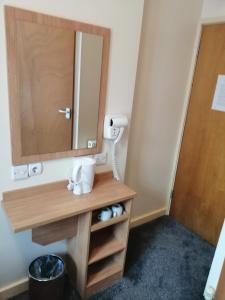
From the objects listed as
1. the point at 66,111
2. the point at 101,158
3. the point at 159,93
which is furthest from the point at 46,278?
the point at 159,93

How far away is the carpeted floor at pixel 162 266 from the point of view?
5.81ft

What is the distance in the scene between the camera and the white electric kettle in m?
1.51

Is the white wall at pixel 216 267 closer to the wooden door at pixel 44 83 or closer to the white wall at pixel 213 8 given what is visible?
the wooden door at pixel 44 83

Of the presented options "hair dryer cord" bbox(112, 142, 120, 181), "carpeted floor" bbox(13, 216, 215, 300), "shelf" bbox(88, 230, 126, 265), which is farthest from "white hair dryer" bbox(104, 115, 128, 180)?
"carpeted floor" bbox(13, 216, 215, 300)

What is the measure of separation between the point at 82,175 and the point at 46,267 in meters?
0.70

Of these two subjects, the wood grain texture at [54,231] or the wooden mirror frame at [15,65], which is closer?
the wooden mirror frame at [15,65]

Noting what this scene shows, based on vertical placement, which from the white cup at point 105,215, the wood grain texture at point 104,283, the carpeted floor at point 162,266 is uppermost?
the white cup at point 105,215

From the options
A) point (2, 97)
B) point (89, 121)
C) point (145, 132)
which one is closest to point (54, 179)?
point (89, 121)

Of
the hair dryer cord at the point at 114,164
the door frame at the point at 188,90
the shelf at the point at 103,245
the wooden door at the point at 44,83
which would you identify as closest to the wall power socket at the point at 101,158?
the hair dryer cord at the point at 114,164

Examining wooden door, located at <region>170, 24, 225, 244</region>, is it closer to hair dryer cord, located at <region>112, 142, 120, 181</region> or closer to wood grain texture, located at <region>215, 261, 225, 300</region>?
wood grain texture, located at <region>215, 261, 225, 300</region>

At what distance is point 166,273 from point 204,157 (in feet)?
3.59

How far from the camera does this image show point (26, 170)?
146 centimetres

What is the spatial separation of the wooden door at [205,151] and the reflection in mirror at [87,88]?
115cm

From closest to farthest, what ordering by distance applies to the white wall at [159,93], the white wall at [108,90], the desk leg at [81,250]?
1. the white wall at [108,90]
2. the desk leg at [81,250]
3. the white wall at [159,93]
